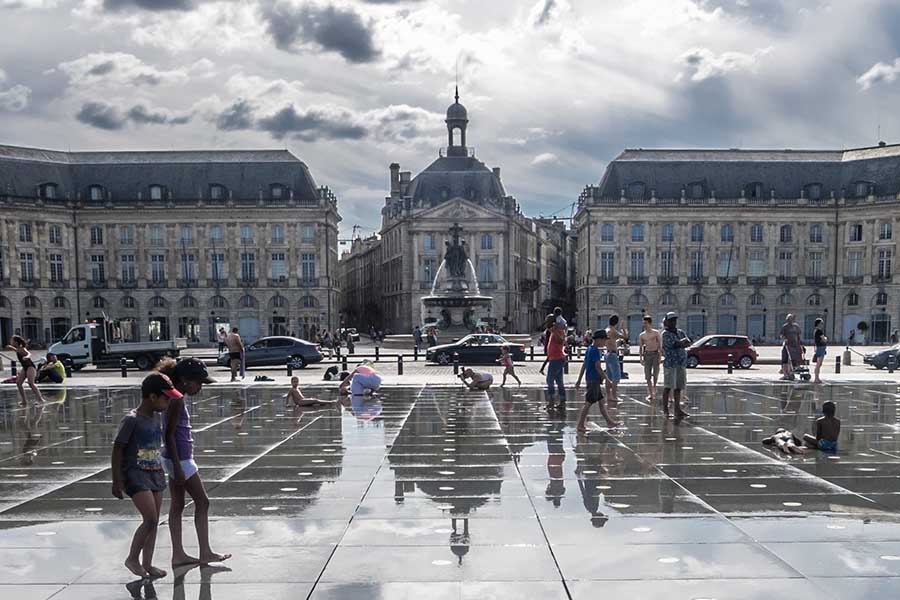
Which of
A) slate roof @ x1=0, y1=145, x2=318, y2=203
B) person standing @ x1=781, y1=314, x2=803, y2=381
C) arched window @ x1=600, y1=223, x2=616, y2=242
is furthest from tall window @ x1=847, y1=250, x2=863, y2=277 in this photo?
person standing @ x1=781, y1=314, x2=803, y2=381

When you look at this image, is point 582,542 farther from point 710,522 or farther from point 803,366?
point 803,366

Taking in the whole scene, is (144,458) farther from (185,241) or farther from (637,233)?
(637,233)

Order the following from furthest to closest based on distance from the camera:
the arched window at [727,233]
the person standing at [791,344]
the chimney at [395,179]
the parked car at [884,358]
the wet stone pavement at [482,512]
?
the chimney at [395,179], the arched window at [727,233], the parked car at [884,358], the person standing at [791,344], the wet stone pavement at [482,512]

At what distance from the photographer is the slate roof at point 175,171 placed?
77500 mm

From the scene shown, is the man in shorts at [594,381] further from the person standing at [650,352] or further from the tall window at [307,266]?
the tall window at [307,266]

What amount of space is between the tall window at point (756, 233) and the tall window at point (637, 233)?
1093 centimetres

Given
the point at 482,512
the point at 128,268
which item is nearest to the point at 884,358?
the point at 482,512

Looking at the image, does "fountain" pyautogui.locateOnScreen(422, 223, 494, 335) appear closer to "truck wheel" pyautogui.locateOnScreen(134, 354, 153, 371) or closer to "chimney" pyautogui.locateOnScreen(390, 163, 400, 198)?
"truck wheel" pyautogui.locateOnScreen(134, 354, 153, 371)

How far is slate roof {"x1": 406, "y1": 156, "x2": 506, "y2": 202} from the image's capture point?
85625 millimetres

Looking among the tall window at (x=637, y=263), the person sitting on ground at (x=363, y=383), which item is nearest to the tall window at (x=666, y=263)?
the tall window at (x=637, y=263)

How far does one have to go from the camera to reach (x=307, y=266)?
79625 mm

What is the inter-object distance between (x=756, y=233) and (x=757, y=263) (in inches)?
120

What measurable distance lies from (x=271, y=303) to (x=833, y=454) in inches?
2821

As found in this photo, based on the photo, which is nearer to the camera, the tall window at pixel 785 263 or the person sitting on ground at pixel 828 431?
the person sitting on ground at pixel 828 431
